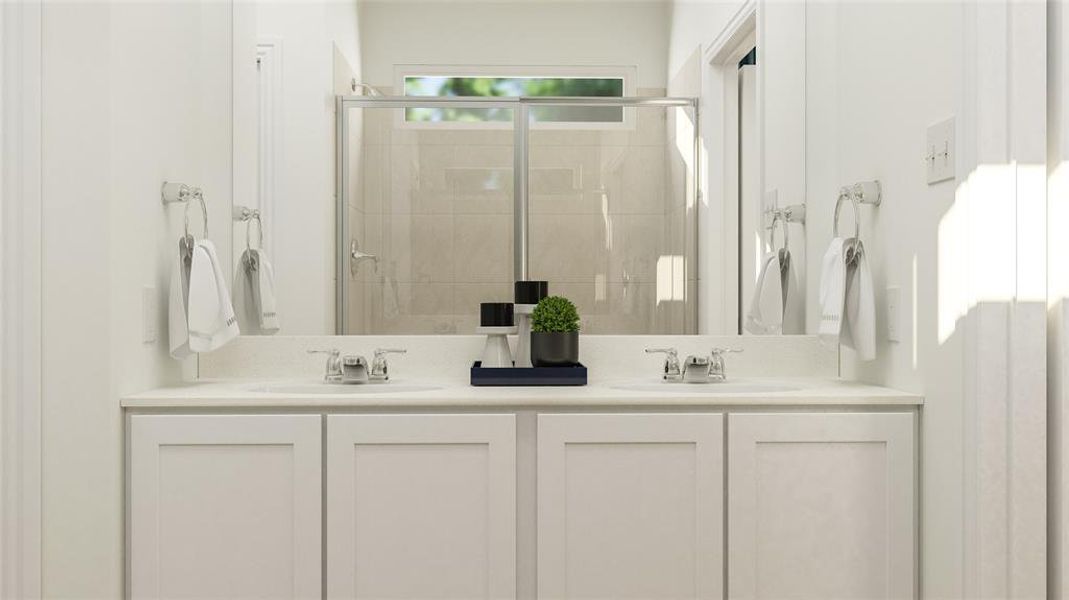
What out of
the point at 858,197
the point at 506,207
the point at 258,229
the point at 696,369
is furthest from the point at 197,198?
the point at 858,197

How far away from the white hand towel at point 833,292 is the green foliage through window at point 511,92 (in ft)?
2.13

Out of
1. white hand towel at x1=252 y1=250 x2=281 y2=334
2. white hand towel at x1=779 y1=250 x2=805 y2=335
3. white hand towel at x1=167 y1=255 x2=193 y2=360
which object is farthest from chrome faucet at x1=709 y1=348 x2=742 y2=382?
white hand towel at x1=167 y1=255 x2=193 y2=360

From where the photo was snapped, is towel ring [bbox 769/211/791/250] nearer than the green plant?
No

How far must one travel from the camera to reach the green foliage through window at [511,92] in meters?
2.33

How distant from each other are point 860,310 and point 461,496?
103 centimetres

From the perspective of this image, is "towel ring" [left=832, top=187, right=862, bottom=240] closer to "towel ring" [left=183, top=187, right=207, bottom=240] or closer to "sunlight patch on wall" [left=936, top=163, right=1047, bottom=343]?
"sunlight patch on wall" [left=936, top=163, right=1047, bottom=343]

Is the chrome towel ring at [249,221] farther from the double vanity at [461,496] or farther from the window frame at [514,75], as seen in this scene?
the double vanity at [461,496]

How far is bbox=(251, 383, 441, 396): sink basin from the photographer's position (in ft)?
6.95

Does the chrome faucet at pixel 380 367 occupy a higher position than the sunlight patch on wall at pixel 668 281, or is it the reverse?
the sunlight patch on wall at pixel 668 281

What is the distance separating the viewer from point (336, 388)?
7.21ft

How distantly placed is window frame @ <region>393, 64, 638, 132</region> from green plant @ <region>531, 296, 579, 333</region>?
49 centimetres

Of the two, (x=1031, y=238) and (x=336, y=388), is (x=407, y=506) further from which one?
(x=1031, y=238)

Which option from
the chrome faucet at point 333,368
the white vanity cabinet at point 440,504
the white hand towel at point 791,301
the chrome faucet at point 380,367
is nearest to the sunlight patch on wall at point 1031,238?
the white vanity cabinet at point 440,504

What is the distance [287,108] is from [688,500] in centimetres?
143
